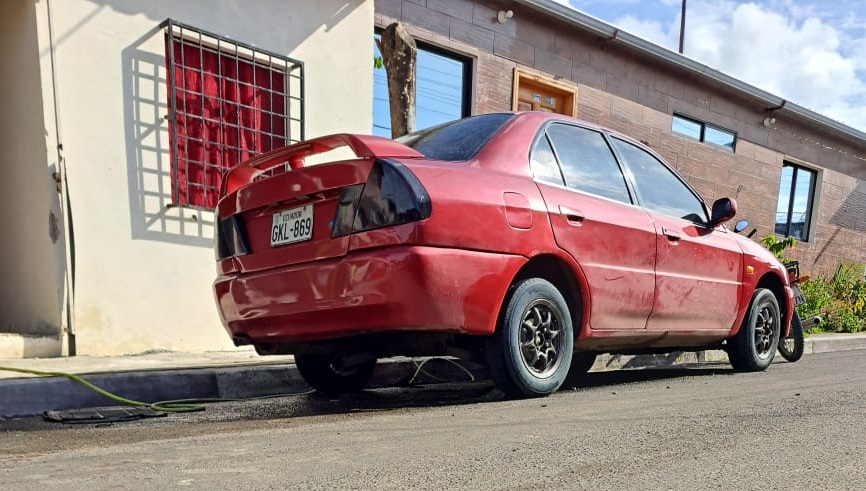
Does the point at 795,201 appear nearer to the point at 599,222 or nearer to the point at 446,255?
the point at 599,222

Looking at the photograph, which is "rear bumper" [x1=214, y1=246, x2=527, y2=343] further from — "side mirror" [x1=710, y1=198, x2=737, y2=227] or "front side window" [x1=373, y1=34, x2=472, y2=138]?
"front side window" [x1=373, y1=34, x2=472, y2=138]

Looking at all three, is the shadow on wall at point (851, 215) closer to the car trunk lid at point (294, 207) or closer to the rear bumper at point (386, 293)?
the rear bumper at point (386, 293)

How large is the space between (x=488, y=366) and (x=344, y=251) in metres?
0.87

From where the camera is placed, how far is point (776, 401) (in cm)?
350

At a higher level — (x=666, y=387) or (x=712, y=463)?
(x=712, y=463)

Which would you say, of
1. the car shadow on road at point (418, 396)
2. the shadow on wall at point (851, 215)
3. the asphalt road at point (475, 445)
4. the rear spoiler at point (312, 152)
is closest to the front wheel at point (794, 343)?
the car shadow on road at point (418, 396)

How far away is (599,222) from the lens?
380 centimetres

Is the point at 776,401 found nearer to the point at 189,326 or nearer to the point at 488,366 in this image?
the point at 488,366

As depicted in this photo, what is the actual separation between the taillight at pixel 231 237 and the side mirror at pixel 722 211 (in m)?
3.04

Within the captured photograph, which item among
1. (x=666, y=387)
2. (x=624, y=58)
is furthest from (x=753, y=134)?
(x=666, y=387)

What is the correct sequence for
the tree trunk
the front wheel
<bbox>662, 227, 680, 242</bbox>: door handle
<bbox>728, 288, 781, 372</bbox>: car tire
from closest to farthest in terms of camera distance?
<bbox>662, 227, 680, 242</bbox>: door handle
<bbox>728, 288, 781, 372</bbox>: car tire
the tree trunk
the front wheel

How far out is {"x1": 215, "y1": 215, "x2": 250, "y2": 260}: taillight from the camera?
3633mm

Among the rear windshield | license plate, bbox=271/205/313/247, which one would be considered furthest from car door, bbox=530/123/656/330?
license plate, bbox=271/205/313/247

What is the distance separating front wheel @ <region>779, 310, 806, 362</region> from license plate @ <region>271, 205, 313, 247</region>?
15.8 ft
